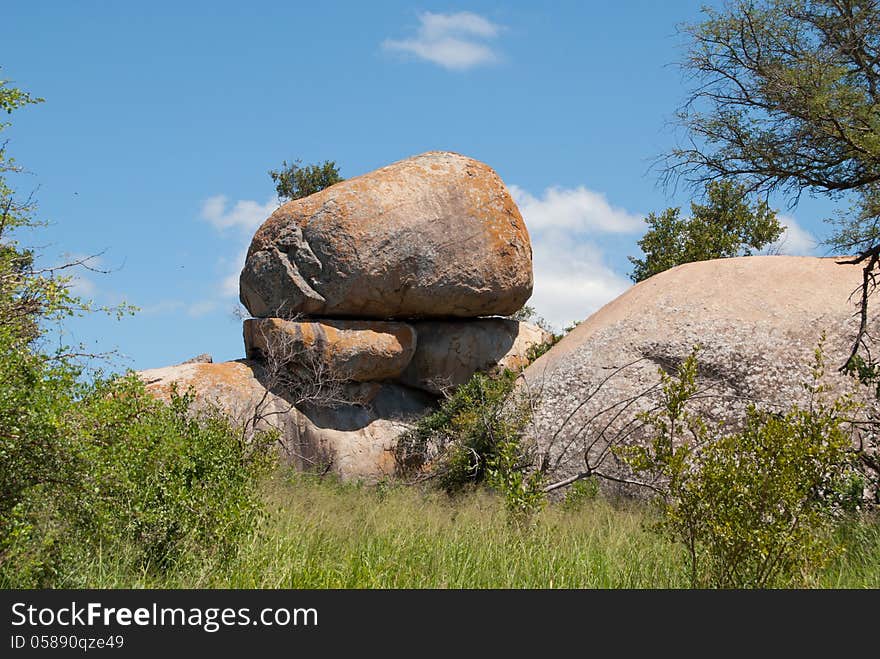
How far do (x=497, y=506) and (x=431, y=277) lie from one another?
7954 millimetres

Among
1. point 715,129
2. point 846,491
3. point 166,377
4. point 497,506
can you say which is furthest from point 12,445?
point 166,377

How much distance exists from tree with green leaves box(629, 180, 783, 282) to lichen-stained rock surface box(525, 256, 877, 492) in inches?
313

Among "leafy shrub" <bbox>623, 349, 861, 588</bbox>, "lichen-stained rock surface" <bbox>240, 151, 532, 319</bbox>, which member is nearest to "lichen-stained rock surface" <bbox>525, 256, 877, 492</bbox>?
"lichen-stained rock surface" <bbox>240, 151, 532, 319</bbox>

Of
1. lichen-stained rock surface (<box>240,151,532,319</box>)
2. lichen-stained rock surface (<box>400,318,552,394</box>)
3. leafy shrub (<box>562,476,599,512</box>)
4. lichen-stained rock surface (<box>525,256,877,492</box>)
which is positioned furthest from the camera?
lichen-stained rock surface (<box>400,318,552,394</box>)

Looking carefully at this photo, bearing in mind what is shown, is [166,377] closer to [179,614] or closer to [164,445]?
[164,445]

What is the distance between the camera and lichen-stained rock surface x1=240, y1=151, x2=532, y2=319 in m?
17.3

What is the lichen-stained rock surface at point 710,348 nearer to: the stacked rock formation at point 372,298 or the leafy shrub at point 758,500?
the stacked rock formation at point 372,298

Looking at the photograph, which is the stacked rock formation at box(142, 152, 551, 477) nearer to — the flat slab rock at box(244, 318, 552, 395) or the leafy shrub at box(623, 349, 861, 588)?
the flat slab rock at box(244, 318, 552, 395)

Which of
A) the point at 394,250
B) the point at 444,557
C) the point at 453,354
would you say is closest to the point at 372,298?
the point at 394,250

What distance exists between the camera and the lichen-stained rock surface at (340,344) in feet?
56.5

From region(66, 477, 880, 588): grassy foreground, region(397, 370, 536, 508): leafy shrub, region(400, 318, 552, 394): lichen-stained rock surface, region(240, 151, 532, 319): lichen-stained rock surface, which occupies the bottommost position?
region(66, 477, 880, 588): grassy foreground

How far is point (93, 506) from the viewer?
19.4 ft

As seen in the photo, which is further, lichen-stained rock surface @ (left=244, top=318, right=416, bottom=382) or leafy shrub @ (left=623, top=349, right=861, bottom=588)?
lichen-stained rock surface @ (left=244, top=318, right=416, bottom=382)

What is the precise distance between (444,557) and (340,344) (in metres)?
10.8
